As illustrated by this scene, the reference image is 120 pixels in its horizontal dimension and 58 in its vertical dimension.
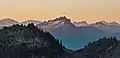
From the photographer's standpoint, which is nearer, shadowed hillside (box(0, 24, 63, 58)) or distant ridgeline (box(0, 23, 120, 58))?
shadowed hillside (box(0, 24, 63, 58))

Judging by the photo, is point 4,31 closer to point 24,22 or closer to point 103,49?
point 24,22

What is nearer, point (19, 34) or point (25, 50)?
point (25, 50)

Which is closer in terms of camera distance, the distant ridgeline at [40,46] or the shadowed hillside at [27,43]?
the shadowed hillside at [27,43]

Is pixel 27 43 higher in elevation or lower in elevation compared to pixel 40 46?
higher

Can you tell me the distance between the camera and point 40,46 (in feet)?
77.5

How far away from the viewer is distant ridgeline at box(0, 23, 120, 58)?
23.0 metres

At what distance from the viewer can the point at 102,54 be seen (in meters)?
24.6

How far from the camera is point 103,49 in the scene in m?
24.7

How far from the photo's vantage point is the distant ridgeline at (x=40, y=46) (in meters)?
23.0

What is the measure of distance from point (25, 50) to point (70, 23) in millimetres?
2814

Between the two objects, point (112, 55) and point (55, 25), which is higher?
point (55, 25)

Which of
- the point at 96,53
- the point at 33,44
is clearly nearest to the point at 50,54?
the point at 33,44

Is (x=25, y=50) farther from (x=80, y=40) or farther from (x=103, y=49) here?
(x=103, y=49)

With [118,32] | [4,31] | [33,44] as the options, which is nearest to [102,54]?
[118,32]
